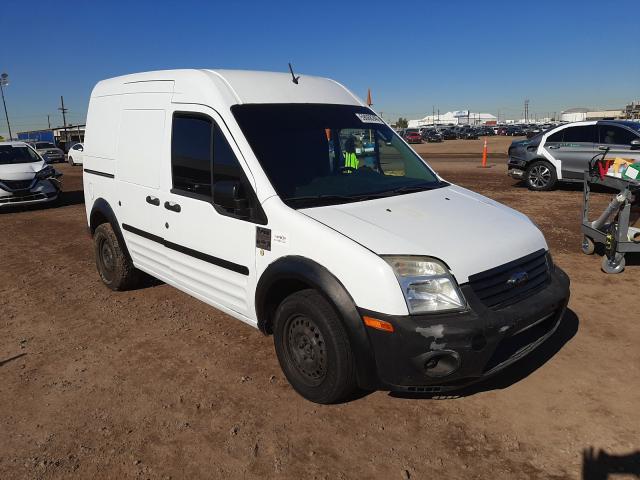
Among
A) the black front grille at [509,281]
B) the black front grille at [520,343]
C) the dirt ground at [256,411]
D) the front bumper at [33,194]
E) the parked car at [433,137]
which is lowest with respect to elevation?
the dirt ground at [256,411]

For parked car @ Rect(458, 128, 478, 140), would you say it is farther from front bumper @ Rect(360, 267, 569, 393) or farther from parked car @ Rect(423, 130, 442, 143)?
front bumper @ Rect(360, 267, 569, 393)

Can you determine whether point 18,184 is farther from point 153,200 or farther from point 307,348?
point 307,348

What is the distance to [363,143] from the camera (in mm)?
4195

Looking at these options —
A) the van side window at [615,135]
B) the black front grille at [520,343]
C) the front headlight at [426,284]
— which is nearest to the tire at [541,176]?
the van side window at [615,135]

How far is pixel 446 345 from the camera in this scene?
2.69 meters

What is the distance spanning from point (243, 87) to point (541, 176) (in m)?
10.5

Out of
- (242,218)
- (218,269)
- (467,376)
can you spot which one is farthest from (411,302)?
(218,269)

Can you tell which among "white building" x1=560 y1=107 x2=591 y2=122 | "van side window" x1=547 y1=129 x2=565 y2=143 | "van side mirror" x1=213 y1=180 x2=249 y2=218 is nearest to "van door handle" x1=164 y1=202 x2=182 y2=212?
"van side mirror" x1=213 y1=180 x2=249 y2=218

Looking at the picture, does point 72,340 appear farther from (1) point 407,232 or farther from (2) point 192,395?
(1) point 407,232

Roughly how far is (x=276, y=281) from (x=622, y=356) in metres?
2.73

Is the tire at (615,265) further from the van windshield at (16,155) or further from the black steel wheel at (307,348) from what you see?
the van windshield at (16,155)

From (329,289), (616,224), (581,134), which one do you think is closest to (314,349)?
(329,289)

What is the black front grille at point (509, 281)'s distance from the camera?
2.88m

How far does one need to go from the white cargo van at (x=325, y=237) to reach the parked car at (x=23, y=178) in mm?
8131
